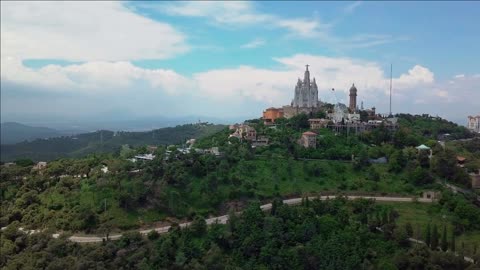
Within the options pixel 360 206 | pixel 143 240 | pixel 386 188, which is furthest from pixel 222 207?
pixel 386 188

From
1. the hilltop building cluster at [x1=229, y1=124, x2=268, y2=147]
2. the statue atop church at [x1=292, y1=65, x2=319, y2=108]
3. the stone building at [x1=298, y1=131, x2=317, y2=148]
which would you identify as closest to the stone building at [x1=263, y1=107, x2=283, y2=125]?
the statue atop church at [x1=292, y1=65, x2=319, y2=108]

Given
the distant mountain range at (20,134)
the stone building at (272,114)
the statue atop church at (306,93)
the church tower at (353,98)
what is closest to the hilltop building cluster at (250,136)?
the stone building at (272,114)

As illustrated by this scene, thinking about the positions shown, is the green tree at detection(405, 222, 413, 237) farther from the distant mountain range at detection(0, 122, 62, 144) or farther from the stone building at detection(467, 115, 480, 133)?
the distant mountain range at detection(0, 122, 62, 144)

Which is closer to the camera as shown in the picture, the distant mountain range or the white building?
the white building

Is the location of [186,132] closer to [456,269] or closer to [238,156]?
[238,156]

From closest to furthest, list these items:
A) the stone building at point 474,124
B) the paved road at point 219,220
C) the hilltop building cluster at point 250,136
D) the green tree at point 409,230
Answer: the green tree at point 409,230 → the paved road at point 219,220 → the hilltop building cluster at point 250,136 → the stone building at point 474,124

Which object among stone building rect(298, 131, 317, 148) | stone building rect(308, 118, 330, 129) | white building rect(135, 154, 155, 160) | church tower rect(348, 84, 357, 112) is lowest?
white building rect(135, 154, 155, 160)

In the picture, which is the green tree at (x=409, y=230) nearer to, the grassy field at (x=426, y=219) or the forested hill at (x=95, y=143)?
the grassy field at (x=426, y=219)

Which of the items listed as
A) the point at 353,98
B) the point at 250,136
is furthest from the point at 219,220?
the point at 353,98
